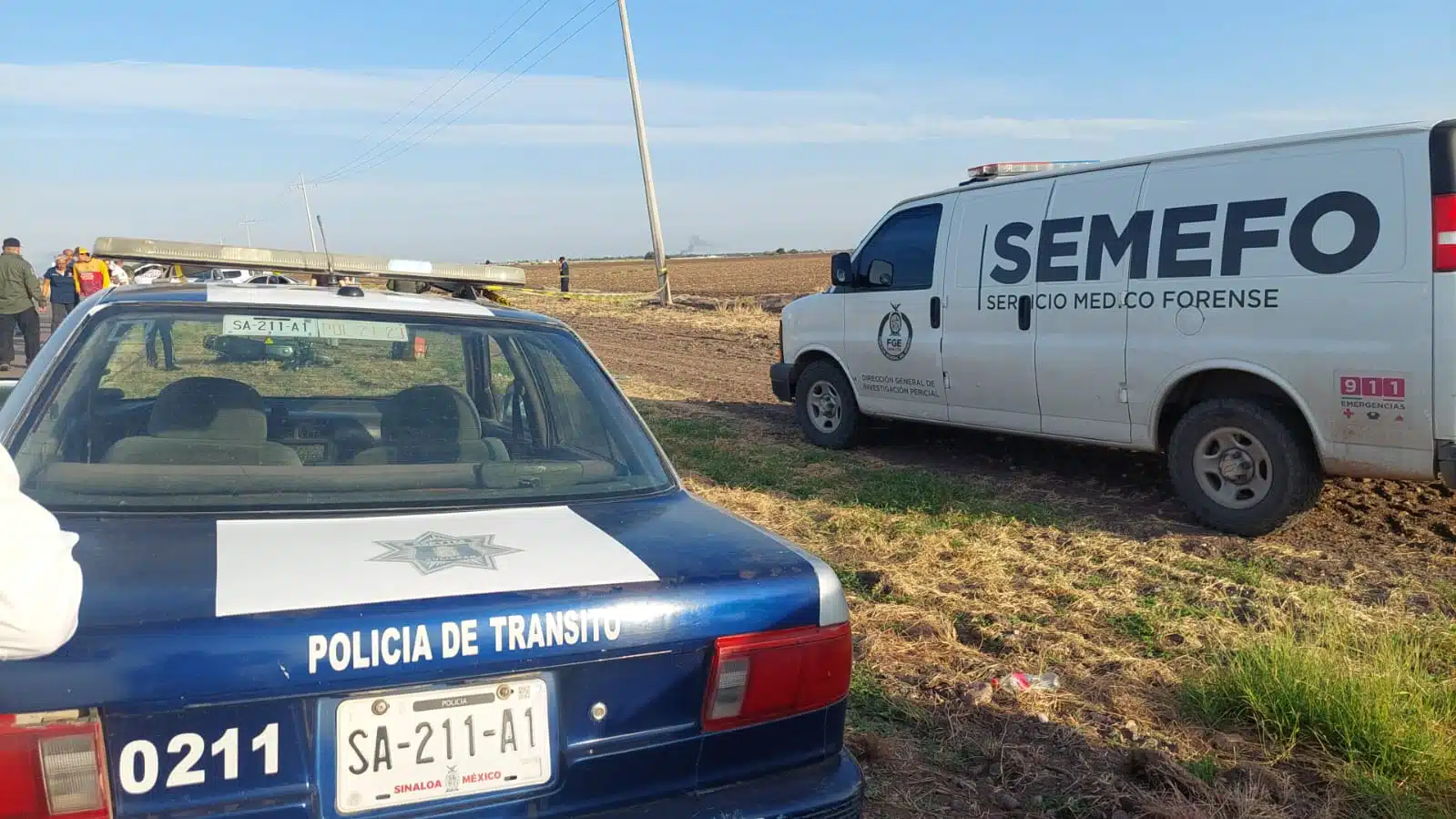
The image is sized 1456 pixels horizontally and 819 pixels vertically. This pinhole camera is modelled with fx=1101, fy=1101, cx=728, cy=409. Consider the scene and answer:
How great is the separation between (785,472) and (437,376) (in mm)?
4554

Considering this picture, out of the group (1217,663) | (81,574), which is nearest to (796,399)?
(1217,663)

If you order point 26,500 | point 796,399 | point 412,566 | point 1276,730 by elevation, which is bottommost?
point 1276,730

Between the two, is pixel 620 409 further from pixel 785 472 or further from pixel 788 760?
pixel 785 472

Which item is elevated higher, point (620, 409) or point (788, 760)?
point (620, 409)

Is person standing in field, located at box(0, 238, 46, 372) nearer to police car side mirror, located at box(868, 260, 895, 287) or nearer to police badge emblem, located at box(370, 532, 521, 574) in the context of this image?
police car side mirror, located at box(868, 260, 895, 287)

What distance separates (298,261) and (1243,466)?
4.97 m

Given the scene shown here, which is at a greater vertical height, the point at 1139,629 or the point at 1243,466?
the point at 1243,466

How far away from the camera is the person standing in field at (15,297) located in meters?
13.3

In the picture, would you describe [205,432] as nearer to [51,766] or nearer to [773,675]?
[51,766]

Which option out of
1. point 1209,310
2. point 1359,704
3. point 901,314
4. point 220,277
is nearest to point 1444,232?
point 1209,310

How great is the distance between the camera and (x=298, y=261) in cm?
453

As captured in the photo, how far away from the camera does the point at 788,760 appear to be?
2.27m

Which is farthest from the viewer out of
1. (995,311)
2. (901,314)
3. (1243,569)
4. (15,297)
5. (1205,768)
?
(15,297)

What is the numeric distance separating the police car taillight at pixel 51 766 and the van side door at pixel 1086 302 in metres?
5.91
